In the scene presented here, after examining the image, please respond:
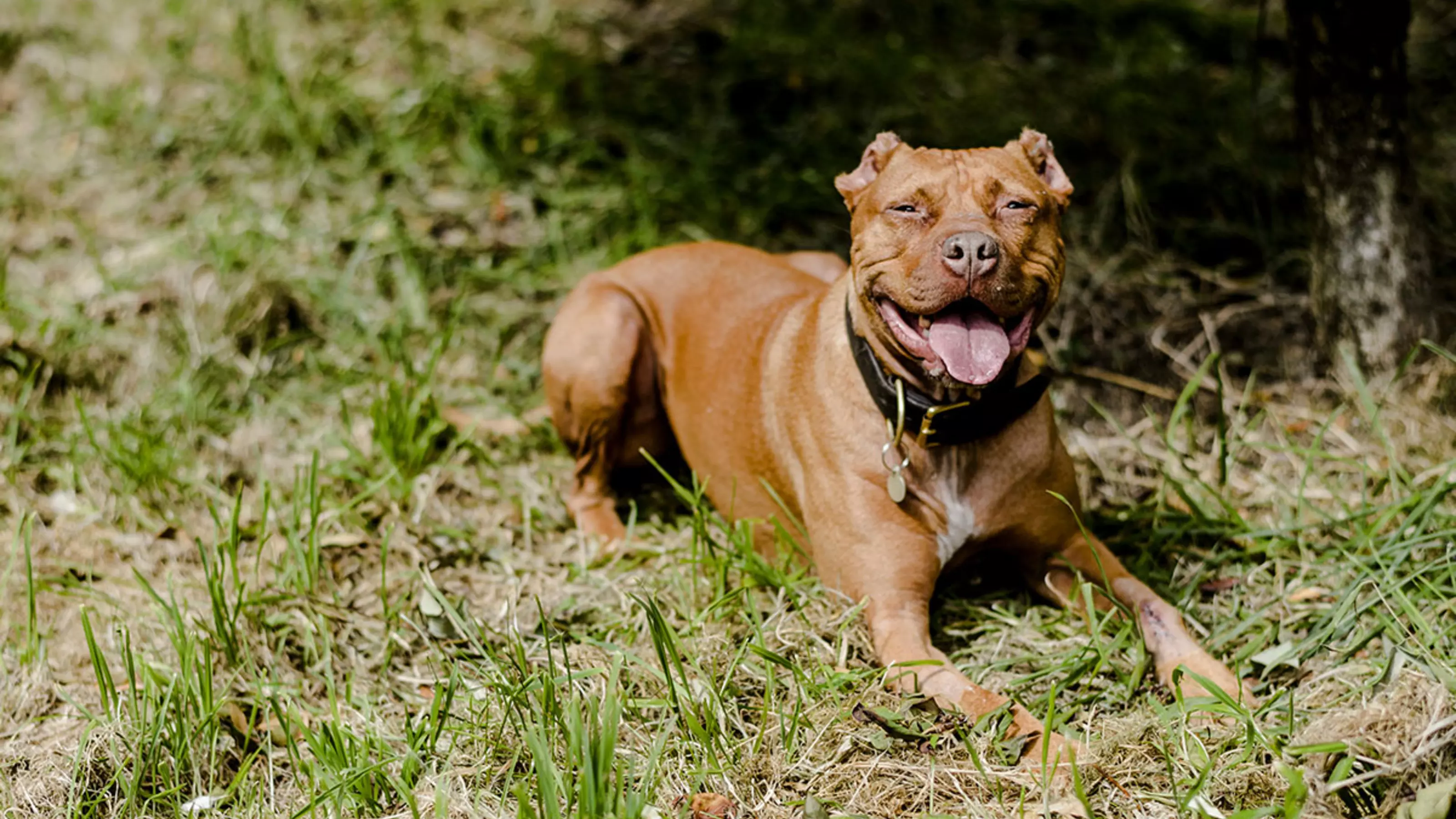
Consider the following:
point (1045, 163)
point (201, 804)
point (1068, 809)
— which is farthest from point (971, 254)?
point (201, 804)

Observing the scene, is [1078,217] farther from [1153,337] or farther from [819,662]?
[819,662]

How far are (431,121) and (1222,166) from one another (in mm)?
3295

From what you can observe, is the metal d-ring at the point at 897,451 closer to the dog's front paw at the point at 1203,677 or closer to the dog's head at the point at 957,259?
the dog's head at the point at 957,259

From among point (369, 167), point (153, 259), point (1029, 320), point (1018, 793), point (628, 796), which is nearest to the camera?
point (628, 796)

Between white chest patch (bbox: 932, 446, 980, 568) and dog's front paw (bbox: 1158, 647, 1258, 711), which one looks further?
white chest patch (bbox: 932, 446, 980, 568)

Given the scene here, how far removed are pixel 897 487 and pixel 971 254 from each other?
0.63 m

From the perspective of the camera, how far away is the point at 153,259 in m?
5.05

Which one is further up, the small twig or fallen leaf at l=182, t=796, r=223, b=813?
fallen leaf at l=182, t=796, r=223, b=813

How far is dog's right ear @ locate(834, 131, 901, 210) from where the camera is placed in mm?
3305

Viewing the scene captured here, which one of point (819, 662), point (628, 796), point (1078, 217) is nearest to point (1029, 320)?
point (819, 662)

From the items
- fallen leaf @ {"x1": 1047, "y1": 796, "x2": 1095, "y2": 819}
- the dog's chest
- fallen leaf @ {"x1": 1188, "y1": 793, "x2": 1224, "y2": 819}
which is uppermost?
the dog's chest

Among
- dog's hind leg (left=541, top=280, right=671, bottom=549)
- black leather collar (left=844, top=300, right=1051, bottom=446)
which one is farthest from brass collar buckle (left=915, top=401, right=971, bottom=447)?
dog's hind leg (left=541, top=280, right=671, bottom=549)

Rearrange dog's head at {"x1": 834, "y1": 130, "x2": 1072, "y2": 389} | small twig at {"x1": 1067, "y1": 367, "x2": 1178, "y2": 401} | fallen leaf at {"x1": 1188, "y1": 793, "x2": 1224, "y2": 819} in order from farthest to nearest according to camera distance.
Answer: small twig at {"x1": 1067, "y1": 367, "x2": 1178, "y2": 401}
dog's head at {"x1": 834, "y1": 130, "x2": 1072, "y2": 389}
fallen leaf at {"x1": 1188, "y1": 793, "x2": 1224, "y2": 819}

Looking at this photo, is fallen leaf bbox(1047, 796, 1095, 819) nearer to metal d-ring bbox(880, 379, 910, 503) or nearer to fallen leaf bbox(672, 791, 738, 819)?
fallen leaf bbox(672, 791, 738, 819)
